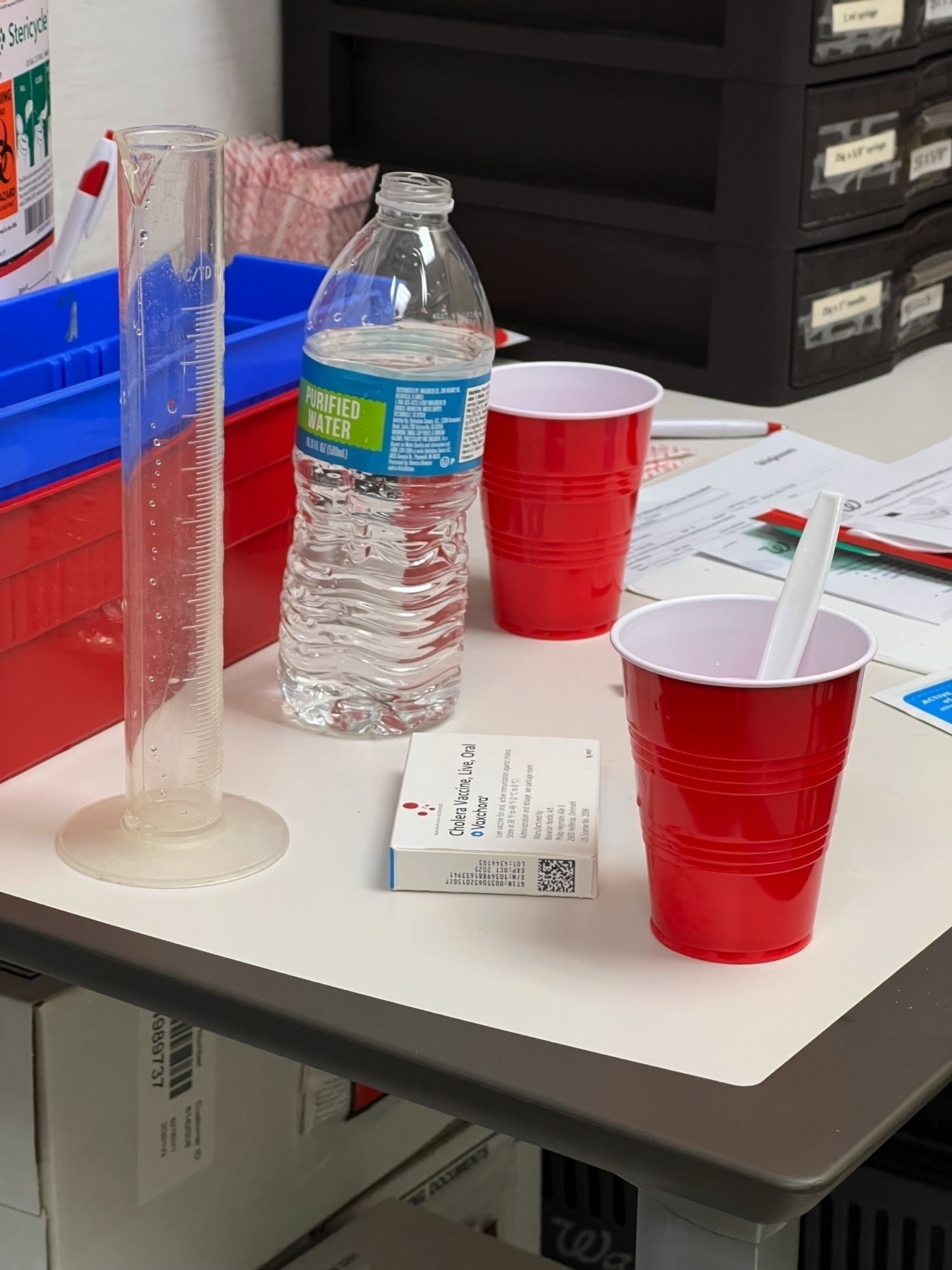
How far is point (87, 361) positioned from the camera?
84 cm

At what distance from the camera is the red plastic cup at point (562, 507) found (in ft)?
2.94

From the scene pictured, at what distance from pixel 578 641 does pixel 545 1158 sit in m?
0.54

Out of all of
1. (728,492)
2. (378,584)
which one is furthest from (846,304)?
(378,584)

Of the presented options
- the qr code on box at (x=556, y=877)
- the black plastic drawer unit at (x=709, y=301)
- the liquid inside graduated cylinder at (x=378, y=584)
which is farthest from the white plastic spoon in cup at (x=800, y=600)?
the black plastic drawer unit at (x=709, y=301)

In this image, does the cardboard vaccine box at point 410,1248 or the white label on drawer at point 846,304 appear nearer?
the cardboard vaccine box at point 410,1248

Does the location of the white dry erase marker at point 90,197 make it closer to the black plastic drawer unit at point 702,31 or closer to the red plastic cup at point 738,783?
the red plastic cup at point 738,783

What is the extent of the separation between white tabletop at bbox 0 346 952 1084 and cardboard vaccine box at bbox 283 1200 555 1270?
0.36 meters

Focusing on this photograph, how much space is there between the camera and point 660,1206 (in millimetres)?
577

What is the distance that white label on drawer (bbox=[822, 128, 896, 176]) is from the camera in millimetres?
1348

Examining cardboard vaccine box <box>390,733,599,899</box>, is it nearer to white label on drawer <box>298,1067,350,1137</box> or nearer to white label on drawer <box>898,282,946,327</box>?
white label on drawer <box>298,1067,350,1137</box>

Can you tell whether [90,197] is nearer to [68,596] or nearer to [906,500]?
[68,596]

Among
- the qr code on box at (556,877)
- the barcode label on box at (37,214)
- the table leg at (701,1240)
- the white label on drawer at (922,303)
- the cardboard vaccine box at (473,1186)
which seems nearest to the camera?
the table leg at (701,1240)

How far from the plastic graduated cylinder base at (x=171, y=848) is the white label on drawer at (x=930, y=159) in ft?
3.26

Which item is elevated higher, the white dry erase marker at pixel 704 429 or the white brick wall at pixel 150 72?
the white brick wall at pixel 150 72
